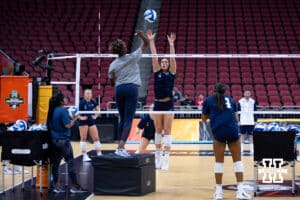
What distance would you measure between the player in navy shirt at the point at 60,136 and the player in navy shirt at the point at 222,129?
77.0 inches

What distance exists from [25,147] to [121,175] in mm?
1416

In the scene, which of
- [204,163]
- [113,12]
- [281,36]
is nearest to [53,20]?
[113,12]

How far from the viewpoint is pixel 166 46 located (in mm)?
22609

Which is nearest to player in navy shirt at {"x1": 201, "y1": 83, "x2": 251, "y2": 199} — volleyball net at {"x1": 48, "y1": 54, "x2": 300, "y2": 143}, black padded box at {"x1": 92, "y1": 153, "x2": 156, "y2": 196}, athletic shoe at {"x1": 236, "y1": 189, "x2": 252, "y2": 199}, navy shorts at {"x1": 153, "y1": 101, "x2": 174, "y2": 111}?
athletic shoe at {"x1": 236, "y1": 189, "x2": 252, "y2": 199}

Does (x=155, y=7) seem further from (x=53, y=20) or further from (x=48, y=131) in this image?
(x=48, y=131)

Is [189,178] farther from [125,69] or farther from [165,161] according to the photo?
[125,69]

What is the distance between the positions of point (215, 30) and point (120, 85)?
16001 millimetres

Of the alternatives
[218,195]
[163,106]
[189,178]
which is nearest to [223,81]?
[163,106]

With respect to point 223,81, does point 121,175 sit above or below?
below

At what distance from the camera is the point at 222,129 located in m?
7.85

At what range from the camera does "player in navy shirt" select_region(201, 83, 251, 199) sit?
25.7 feet

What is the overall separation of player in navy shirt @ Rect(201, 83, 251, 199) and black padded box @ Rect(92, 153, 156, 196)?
105 centimetres

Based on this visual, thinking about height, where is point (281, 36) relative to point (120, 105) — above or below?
above

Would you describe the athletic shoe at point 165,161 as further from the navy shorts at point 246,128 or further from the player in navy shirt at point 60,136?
the navy shorts at point 246,128
